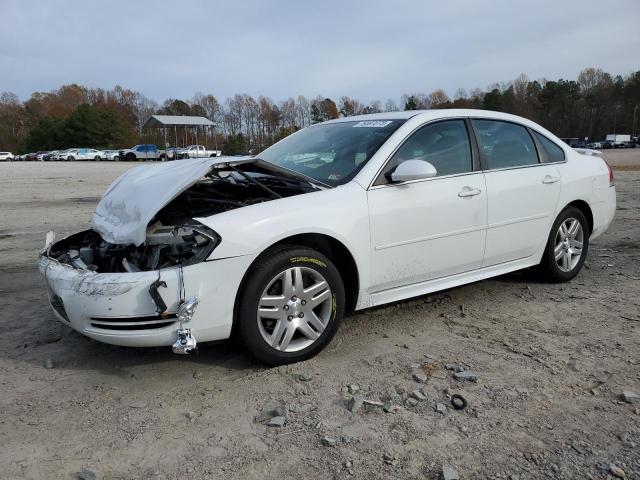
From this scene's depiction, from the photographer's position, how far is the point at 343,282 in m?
3.51

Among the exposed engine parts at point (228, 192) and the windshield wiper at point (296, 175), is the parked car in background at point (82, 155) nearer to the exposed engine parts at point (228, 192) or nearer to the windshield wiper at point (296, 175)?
the exposed engine parts at point (228, 192)

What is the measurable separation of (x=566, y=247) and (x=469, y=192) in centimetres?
156

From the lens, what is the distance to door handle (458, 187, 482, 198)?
3.87 metres

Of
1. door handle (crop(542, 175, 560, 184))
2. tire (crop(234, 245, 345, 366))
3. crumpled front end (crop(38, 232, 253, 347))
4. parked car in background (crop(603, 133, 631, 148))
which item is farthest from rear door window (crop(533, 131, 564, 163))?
parked car in background (crop(603, 133, 631, 148))

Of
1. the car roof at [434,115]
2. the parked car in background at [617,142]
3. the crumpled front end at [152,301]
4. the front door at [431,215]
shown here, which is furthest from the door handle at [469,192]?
the parked car in background at [617,142]

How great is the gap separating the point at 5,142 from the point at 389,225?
102 meters

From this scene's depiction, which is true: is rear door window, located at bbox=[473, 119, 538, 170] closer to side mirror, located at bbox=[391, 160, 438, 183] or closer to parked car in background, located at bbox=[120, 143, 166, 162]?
side mirror, located at bbox=[391, 160, 438, 183]

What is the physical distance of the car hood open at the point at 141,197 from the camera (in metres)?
3.24

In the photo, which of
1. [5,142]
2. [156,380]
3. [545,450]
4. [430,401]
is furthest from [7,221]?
[5,142]

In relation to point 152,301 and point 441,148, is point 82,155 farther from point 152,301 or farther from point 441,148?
point 152,301

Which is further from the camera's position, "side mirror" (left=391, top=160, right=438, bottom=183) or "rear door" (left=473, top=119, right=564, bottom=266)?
"rear door" (left=473, top=119, right=564, bottom=266)

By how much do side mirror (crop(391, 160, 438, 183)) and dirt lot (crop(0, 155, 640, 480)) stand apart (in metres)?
1.13

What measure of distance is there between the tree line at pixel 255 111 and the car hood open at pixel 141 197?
70.2 meters

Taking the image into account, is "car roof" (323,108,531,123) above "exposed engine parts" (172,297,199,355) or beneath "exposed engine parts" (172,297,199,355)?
above
